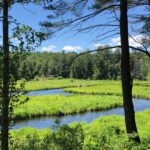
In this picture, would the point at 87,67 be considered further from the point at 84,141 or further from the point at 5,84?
the point at 84,141

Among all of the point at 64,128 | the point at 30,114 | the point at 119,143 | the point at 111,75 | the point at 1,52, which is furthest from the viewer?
the point at 111,75

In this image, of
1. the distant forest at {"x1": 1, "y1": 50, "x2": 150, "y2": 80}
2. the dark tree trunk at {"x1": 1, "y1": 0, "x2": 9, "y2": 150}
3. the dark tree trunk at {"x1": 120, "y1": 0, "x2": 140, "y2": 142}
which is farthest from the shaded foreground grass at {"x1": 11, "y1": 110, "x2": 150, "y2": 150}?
the distant forest at {"x1": 1, "y1": 50, "x2": 150, "y2": 80}

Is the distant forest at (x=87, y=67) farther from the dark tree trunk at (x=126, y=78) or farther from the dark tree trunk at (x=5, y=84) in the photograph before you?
the dark tree trunk at (x=126, y=78)

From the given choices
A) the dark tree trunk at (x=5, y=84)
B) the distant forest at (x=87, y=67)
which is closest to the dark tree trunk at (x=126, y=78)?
the distant forest at (x=87, y=67)

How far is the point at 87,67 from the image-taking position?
4919 inches

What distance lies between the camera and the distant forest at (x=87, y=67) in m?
9.48

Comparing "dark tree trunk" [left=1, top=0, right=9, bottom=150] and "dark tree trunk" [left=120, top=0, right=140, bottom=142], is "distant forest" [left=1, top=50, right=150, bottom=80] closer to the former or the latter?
"dark tree trunk" [left=1, top=0, right=9, bottom=150]

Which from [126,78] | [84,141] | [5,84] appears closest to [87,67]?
[126,78]

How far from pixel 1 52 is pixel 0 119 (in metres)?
1.76

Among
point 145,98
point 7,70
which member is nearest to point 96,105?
point 145,98

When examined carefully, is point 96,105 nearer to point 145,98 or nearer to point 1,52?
point 145,98

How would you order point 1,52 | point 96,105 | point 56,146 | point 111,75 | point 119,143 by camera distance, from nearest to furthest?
point 119,143, point 1,52, point 56,146, point 96,105, point 111,75

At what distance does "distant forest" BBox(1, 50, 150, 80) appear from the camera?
9477 millimetres

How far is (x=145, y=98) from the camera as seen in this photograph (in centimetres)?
6347
